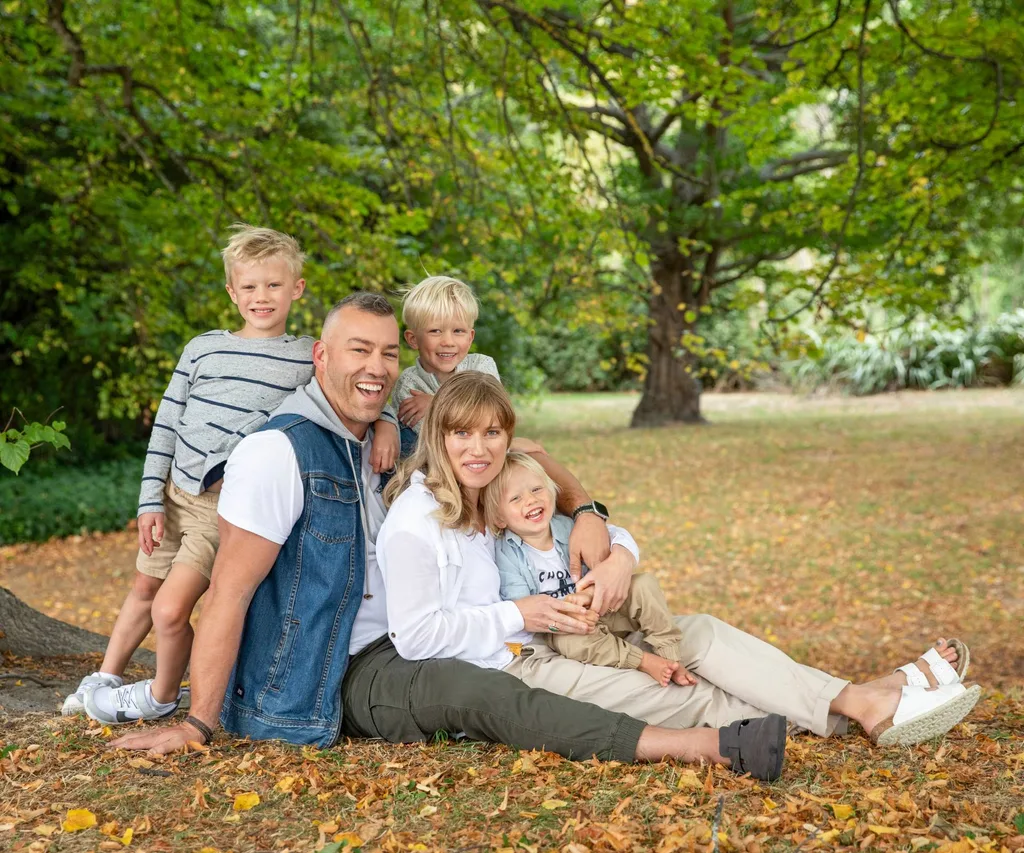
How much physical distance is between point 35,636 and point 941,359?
21101 millimetres

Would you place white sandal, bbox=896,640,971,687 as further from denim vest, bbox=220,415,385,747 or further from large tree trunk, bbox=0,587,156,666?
large tree trunk, bbox=0,587,156,666

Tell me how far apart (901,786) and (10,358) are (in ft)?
40.7

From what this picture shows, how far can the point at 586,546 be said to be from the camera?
11.7ft

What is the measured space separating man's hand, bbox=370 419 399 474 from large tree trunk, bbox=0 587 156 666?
2.24 m

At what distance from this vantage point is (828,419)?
1834 cm

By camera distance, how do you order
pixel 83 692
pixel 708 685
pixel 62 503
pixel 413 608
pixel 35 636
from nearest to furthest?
pixel 413 608
pixel 708 685
pixel 83 692
pixel 35 636
pixel 62 503

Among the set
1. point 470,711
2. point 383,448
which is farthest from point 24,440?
point 470,711

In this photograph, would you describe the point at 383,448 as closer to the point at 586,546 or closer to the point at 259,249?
the point at 586,546

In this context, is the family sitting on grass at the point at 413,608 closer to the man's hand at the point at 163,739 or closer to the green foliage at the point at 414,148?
the man's hand at the point at 163,739

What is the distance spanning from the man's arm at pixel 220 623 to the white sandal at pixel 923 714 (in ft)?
7.34

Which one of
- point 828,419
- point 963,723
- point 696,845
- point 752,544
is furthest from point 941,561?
point 828,419

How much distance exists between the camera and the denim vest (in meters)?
3.40

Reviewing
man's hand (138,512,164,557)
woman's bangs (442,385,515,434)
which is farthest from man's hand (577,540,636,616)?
man's hand (138,512,164,557)

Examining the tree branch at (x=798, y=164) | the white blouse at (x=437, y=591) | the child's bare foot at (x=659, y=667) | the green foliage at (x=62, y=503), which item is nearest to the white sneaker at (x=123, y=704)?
the white blouse at (x=437, y=591)
